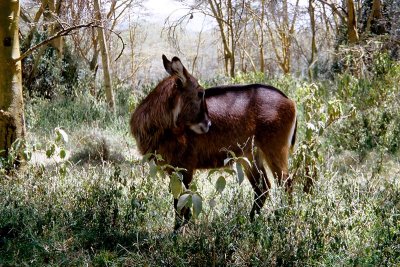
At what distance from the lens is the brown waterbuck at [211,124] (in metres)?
4.45

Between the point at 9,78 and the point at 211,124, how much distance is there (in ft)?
7.08

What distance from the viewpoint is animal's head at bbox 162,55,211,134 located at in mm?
4430

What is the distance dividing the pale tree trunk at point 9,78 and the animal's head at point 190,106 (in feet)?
5.93

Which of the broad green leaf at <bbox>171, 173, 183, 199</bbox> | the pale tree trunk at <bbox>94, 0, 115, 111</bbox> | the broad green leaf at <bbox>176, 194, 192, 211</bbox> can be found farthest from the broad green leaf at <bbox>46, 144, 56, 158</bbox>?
the pale tree trunk at <bbox>94, 0, 115, 111</bbox>

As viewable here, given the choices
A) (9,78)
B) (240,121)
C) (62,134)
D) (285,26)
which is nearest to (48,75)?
(9,78)

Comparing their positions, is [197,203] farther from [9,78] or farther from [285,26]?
[285,26]

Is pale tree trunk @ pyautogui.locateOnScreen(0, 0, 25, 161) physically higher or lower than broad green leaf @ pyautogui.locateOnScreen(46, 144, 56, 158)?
higher

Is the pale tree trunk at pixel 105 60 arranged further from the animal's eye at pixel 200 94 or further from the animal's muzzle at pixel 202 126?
the animal's muzzle at pixel 202 126

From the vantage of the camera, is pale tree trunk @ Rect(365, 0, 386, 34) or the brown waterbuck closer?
the brown waterbuck

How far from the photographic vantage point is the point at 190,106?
443cm

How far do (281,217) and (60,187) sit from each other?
7.14 feet

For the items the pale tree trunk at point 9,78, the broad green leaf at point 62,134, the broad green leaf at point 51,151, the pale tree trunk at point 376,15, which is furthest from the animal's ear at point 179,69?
the pale tree trunk at point 376,15

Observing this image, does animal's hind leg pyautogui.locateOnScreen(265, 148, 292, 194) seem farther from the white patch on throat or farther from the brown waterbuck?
the white patch on throat

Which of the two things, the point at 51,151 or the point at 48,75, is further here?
the point at 48,75
